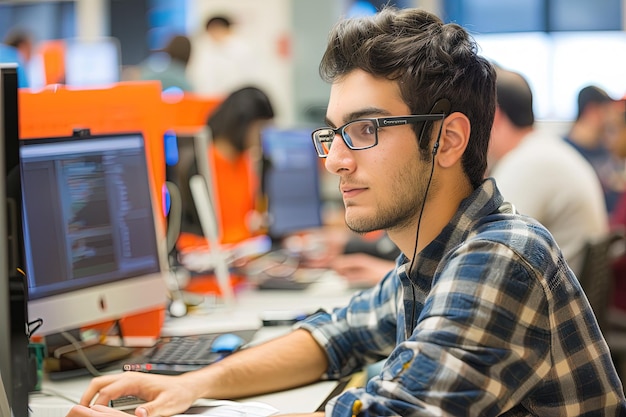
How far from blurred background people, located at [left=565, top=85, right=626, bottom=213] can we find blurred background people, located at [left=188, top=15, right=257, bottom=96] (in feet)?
8.96

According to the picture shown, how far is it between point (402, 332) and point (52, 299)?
29.2 inches

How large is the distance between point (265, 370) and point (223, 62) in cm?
552

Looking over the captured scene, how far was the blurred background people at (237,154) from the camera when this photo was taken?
3.48 m

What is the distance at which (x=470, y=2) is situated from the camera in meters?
6.77

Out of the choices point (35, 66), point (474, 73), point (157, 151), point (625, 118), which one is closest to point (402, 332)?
point (474, 73)

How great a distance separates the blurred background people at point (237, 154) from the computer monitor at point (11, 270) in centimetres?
210

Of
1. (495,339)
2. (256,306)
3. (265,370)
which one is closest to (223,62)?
(256,306)

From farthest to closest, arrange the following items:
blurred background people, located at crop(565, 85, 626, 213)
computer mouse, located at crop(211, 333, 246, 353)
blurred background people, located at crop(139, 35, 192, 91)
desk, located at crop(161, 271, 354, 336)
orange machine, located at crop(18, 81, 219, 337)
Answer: blurred background people, located at crop(139, 35, 192, 91) < blurred background people, located at crop(565, 85, 626, 213) < desk, located at crop(161, 271, 354, 336) < orange machine, located at crop(18, 81, 219, 337) < computer mouse, located at crop(211, 333, 246, 353)

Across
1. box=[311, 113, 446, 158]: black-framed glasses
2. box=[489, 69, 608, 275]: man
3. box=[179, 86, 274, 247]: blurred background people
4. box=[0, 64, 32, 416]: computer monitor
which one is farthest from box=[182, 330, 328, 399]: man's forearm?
box=[179, 86, 274, 247]: blurred background people

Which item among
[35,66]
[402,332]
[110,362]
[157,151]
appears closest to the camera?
[402,332]

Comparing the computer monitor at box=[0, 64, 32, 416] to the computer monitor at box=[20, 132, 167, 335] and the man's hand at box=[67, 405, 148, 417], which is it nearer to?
the man's hand at box=[67, 405, 148, 417]

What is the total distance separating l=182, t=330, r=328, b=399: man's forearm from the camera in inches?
62.4

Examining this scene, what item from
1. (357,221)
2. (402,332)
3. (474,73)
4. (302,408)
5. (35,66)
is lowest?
(302,408)

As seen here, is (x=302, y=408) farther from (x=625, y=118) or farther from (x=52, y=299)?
(x=625, y=118)
